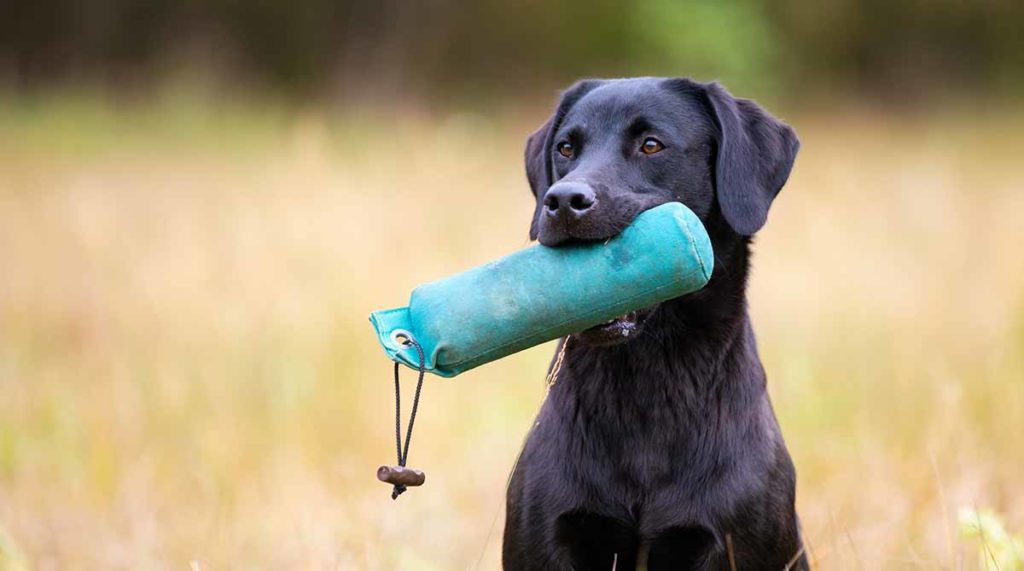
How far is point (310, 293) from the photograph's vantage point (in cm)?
709

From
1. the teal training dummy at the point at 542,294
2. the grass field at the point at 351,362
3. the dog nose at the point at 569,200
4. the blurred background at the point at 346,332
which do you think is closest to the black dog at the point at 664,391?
the dog nose at the point at 569,200

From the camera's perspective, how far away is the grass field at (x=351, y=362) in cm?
456

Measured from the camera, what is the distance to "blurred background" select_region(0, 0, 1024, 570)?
180 inches

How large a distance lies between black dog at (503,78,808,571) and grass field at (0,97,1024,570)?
0.40m

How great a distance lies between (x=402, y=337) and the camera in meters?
2.86

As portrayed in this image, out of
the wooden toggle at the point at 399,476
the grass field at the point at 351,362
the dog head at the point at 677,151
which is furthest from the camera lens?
the grass field at the point at 351,362

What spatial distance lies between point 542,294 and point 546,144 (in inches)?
39.3

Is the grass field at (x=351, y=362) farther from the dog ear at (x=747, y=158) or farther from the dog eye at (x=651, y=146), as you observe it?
the dog eye at (x=651, y=146)

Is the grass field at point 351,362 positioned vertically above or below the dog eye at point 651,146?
below

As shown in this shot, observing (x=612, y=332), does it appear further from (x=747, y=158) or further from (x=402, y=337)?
(x=747, y=158)

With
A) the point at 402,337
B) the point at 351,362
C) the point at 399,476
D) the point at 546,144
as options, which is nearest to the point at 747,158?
the point at 546,144

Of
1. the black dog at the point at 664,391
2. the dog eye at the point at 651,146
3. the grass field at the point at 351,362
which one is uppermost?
the dog eye at the point at 651,146

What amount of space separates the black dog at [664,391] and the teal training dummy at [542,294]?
0.11 m

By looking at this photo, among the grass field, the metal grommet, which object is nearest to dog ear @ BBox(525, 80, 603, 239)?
the metal grommet
